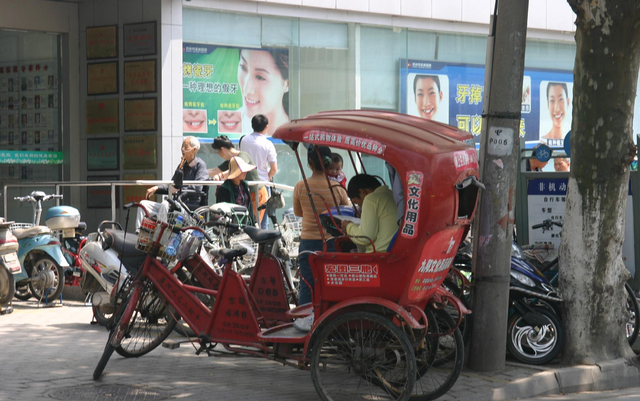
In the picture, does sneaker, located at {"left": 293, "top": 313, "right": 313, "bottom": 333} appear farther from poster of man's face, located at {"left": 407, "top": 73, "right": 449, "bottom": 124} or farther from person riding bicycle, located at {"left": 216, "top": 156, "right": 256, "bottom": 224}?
poster of man's face, located at {"left": 407, "top": 73, "right": 449, "bottom": 124}

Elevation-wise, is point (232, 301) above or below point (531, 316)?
above

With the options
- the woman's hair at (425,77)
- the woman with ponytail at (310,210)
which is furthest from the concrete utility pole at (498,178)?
the woman's hair at (425,77)

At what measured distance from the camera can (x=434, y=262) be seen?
6.08 metres

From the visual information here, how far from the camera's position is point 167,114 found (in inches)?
554

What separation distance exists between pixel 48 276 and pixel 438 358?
18.3 ft

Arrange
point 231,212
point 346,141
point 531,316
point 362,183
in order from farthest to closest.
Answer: point 231,212, point 531,316, point 362,183, point 346,141

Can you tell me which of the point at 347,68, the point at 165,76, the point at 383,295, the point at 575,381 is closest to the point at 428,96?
the point at 347,68

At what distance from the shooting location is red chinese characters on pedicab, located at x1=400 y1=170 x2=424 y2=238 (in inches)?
230

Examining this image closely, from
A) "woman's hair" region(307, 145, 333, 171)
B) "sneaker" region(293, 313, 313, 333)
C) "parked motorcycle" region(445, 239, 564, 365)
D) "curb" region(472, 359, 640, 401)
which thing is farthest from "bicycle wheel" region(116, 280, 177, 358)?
"curb" region(472, 359, 640, 401)

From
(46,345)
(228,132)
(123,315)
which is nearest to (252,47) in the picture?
(228,132)

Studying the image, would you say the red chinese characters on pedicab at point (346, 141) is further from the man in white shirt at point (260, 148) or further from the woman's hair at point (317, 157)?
the man in white shirt at point (260, 148)

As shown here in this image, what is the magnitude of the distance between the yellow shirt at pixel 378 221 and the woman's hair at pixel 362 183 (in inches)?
11.8

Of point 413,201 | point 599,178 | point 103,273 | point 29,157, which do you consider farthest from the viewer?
point 29,157

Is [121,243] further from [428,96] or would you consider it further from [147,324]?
[428,96]
